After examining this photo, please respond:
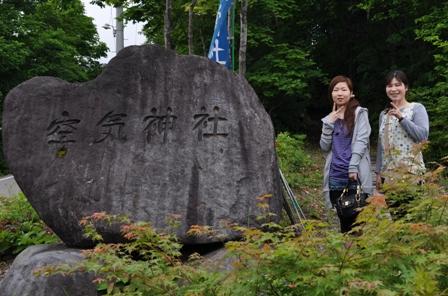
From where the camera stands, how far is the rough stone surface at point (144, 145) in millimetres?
4750

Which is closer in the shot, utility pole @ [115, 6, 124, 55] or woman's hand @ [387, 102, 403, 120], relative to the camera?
woman's hand @ [387, 102, 403, 120]

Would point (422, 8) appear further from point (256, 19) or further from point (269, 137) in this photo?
point (269, 137)

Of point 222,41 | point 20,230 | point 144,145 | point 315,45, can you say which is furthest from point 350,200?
point 315,45

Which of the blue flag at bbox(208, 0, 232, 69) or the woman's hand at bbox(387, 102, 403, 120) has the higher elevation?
the blue flag at bbox(208, 0, 232, 69)

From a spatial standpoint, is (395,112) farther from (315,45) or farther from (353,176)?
(315,45)

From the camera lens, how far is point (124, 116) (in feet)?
16.2

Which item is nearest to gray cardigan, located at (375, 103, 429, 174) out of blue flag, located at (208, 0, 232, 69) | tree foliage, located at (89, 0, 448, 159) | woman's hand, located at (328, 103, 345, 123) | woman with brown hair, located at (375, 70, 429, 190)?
woman with brown hair, located at (375, 70, 429, 190)

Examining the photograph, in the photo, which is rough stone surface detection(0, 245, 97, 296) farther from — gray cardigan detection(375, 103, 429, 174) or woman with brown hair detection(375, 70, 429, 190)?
gray cardigan detection(375, 103, 429, 174)

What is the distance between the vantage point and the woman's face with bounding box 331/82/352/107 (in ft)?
14.0

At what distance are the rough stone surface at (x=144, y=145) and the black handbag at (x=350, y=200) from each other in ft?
2.60

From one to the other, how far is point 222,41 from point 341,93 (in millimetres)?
4253

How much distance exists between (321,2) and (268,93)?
440 cm

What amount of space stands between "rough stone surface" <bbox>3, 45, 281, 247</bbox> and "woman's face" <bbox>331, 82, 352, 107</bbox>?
836mm

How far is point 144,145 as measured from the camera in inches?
192
